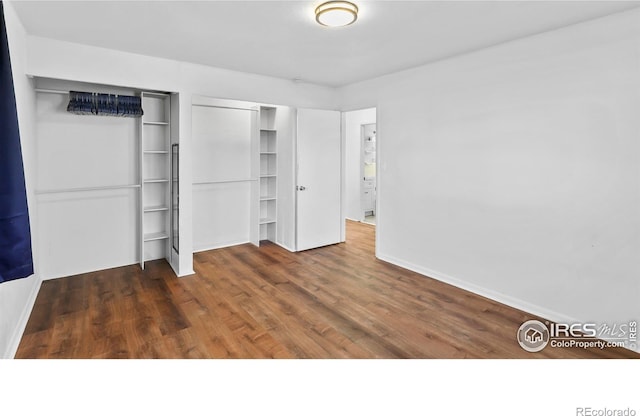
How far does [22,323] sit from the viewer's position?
2.81 metres

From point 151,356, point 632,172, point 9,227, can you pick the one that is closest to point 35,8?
point 9,227

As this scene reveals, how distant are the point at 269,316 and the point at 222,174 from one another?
282 cm

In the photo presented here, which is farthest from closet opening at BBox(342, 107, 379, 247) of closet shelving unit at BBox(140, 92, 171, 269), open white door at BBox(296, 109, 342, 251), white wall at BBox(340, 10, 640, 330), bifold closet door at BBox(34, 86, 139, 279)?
bifold closet door at BBox(34, 86, 139, 279)

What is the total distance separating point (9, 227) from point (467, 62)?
13.4 feet

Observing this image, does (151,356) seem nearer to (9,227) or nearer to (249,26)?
(9,227)

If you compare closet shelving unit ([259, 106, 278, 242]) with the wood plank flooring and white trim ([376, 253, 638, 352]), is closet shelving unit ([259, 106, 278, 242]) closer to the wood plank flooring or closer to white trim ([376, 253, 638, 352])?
the wood plank flooring

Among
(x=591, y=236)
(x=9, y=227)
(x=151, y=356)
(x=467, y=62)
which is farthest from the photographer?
(x=467, y=62)

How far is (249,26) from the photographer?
2920 mm

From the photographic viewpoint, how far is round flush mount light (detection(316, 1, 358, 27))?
96.1 inches

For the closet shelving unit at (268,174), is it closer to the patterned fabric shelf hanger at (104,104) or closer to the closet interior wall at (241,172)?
the closet interior wall at (241,172)

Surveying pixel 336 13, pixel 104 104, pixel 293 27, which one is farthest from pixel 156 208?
pixel 336 13

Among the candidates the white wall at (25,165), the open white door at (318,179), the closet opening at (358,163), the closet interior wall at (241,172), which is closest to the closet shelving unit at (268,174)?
the closet interior wall at (241,172)

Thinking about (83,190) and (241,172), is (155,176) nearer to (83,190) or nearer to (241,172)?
(83,190)

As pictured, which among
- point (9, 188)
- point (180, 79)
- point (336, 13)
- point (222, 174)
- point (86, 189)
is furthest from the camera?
point (222, 174)
